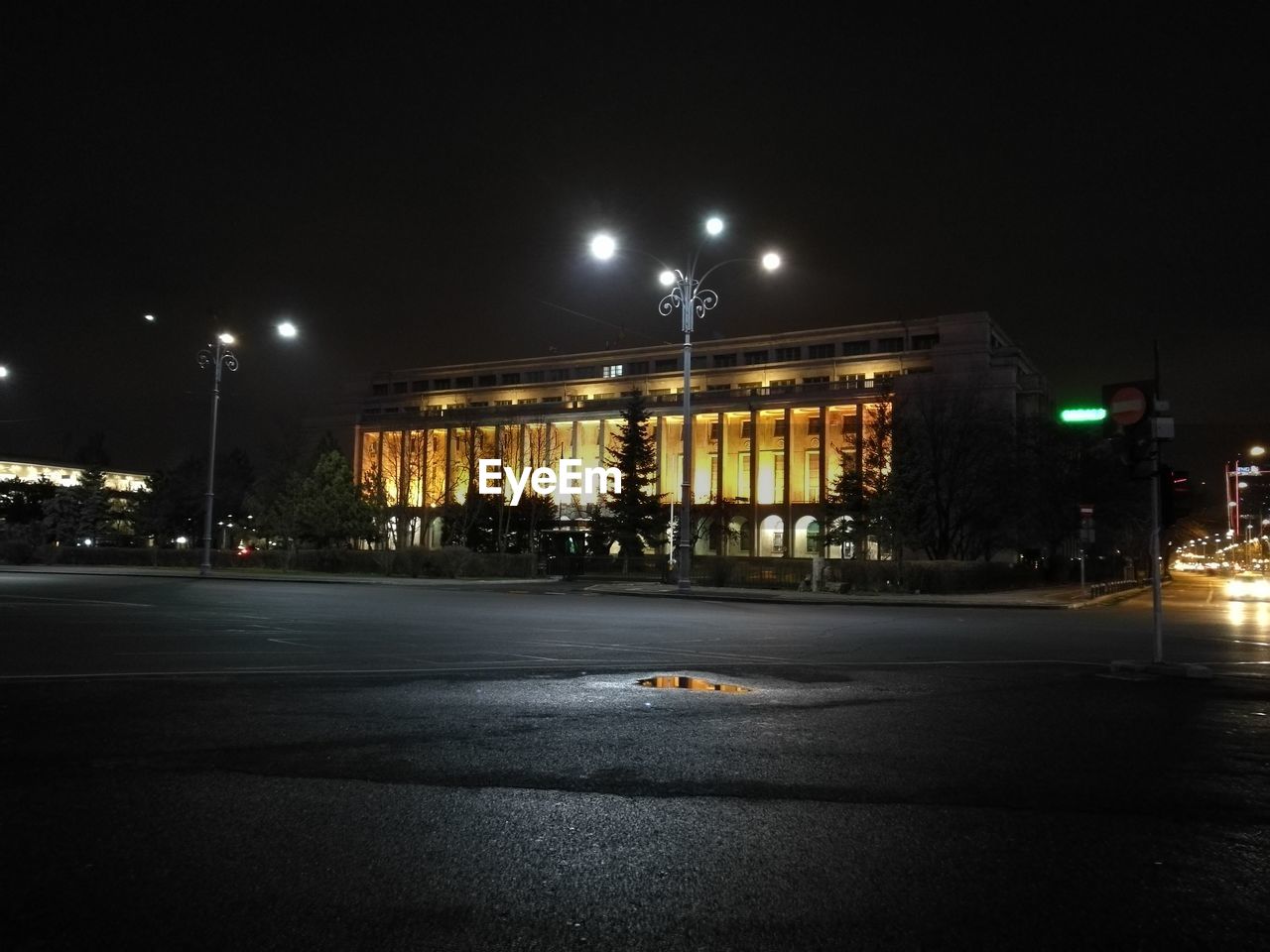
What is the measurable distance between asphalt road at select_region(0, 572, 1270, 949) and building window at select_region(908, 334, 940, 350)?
267 feet

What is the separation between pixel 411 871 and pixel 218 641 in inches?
456

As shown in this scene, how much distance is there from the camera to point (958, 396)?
181 ft

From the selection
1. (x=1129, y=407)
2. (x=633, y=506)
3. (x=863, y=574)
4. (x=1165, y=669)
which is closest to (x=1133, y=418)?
(x=1129, y=407)

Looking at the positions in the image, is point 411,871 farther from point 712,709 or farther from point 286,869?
point 712,709

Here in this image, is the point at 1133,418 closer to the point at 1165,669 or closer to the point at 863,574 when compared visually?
the point at 1165,669

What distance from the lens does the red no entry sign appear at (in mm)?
13047

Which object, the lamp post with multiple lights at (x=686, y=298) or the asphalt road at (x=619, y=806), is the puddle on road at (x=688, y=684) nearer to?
the asphalt road at (x=619, y=806)

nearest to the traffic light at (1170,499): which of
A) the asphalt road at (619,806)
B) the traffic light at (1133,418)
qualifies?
the traffic light at (1133,418)

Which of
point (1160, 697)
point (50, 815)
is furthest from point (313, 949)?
point (1160, 697)

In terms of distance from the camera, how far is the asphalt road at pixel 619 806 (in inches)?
154

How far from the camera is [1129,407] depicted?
13.1m

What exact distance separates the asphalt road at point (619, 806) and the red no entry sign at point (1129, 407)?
3625 mm

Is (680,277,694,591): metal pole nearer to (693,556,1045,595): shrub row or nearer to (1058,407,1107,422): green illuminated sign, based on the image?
(693,556,1045,595): shrub row

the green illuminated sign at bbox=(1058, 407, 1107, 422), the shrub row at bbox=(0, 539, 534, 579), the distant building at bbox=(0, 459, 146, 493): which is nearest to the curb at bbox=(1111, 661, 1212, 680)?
the green illuminated sign at bbox=(1058, 407, 1107, 422)
